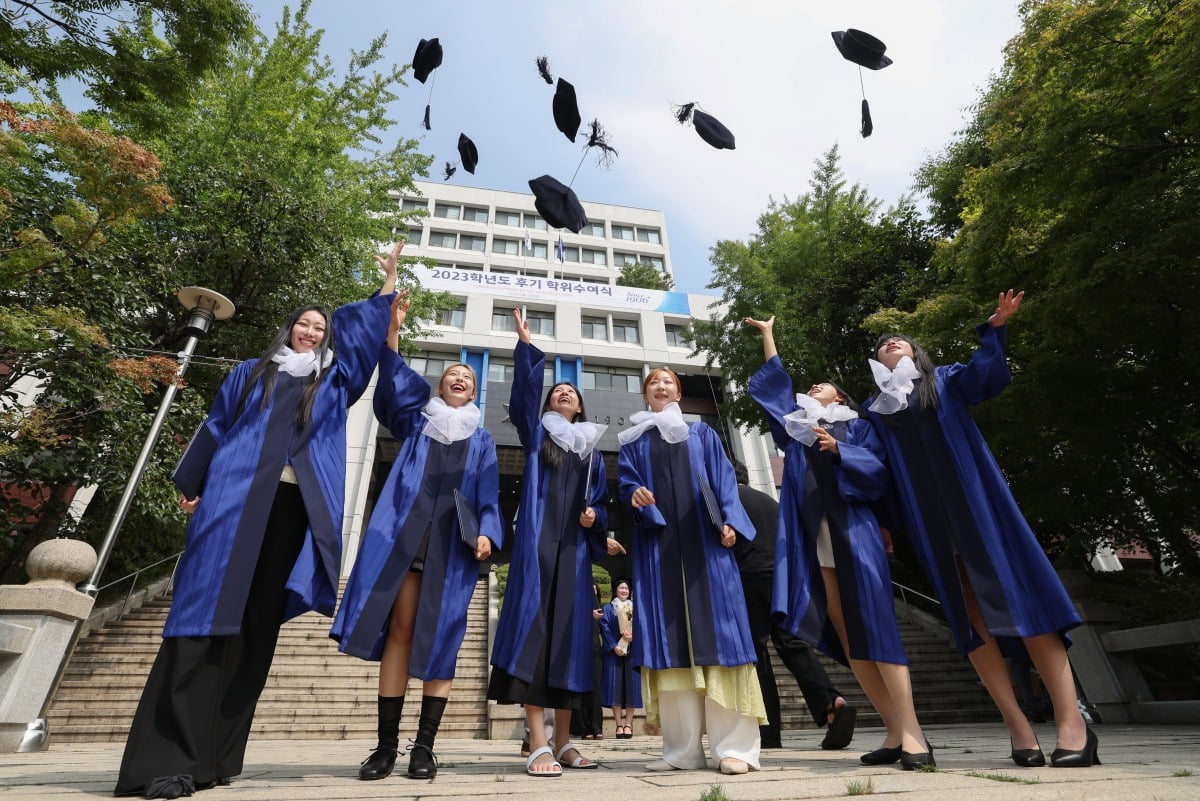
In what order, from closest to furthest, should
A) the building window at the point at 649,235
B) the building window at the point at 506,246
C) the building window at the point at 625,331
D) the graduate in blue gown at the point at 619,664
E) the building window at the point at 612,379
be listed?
1. the graduate in blue gown at the point at 619,664
2. the building window at the point at 612,379
3. the building window at the point at 625,331
4. the building window at the point at 506,246
5. the building window at the point at 649,235

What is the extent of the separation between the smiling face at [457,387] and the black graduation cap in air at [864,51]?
3.54 metres

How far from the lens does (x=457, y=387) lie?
151 inches

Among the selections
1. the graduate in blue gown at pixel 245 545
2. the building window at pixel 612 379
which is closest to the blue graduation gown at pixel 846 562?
the graduate in blue gown at pixel 245 545

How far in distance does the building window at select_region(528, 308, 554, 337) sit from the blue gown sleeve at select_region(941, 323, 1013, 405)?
932 inches

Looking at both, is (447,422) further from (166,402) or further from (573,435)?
A: (166,402)

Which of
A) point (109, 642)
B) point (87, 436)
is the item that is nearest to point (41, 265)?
point (87, 436)

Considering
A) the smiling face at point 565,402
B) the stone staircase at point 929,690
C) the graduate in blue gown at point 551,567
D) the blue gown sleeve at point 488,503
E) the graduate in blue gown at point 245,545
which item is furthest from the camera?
the stone staircase at point 929,690

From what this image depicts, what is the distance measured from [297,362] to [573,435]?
57.6 inches

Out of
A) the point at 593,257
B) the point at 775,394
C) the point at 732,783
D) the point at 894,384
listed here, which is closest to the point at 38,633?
the point at 732,783

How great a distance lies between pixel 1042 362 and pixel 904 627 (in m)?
6.44

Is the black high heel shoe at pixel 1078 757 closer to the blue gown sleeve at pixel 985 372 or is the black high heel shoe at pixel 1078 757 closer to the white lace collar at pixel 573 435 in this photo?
the blue gown sleeve at pixel 985 372

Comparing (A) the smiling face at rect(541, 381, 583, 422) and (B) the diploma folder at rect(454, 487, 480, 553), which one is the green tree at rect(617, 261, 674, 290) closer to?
(A) the smiling face at rect(541, 381, 583, 422)

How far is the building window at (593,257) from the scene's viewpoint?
35.1 m

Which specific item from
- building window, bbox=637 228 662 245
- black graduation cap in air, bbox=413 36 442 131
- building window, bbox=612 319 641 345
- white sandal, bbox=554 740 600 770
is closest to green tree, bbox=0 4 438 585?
black graduation cap in air, bbox=413 36 442 131
